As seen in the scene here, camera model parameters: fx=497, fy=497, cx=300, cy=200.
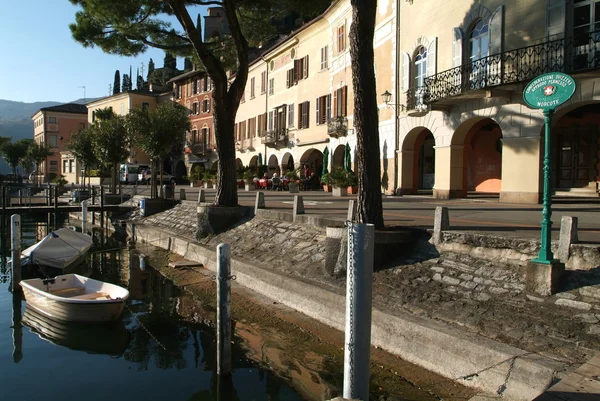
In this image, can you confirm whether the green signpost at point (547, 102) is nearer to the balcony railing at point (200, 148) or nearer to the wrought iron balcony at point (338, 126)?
the wrought iron balcony at point (338, 126)

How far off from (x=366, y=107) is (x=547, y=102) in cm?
338

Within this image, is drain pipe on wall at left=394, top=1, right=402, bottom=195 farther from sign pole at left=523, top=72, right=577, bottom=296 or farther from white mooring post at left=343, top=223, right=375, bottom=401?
white mooring post at left=343, top=223, right=375, bottom=401

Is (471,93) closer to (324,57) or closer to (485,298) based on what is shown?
(485,298)

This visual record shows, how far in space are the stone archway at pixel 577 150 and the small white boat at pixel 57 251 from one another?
17415 mm

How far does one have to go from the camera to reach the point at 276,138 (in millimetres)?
35625

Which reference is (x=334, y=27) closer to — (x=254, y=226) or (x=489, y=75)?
(x=489, y=75)

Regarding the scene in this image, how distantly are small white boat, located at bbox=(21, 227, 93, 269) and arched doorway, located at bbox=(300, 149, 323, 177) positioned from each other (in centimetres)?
1807

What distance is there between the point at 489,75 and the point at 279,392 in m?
13.9

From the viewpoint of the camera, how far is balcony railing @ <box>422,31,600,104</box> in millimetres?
14438

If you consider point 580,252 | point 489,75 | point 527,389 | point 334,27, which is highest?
point 334,27

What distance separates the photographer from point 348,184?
23109mm

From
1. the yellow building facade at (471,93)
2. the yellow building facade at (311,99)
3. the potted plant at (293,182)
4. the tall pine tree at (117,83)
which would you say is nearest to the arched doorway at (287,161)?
the yellow building facade at (311,99)

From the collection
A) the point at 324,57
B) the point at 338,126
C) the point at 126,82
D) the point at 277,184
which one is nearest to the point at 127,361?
the point at 338,126

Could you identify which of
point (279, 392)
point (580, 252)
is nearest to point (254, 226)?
point (279, 392)
